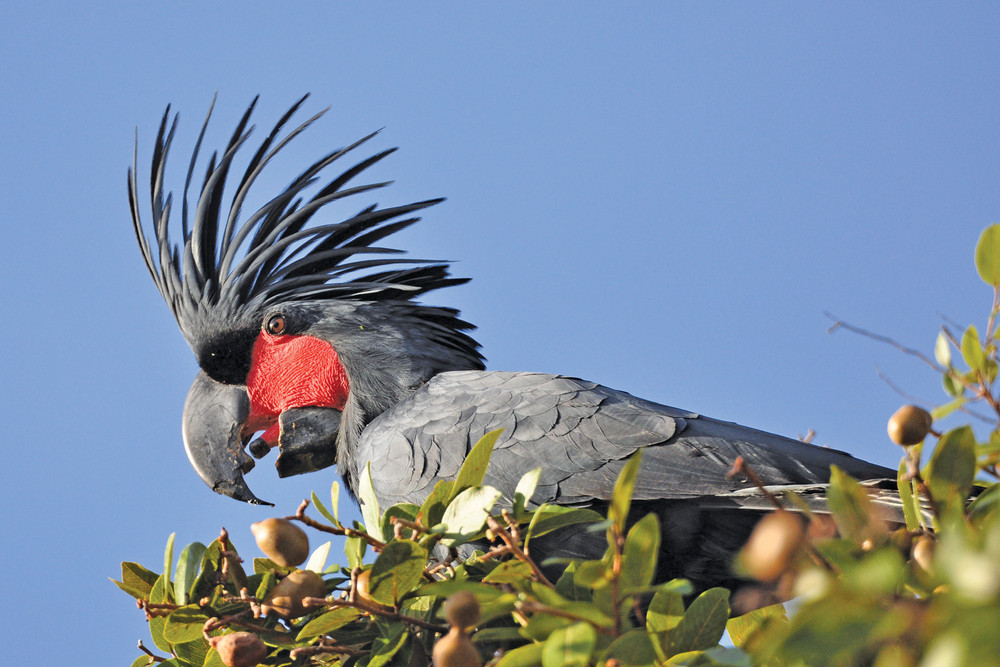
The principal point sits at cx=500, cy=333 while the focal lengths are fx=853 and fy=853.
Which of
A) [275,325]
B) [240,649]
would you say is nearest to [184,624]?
[240,649]

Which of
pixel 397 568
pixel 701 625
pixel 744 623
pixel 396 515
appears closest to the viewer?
pixel 701 625

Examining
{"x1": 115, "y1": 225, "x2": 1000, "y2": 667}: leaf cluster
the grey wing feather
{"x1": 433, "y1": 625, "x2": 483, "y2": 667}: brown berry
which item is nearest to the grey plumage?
the grey wing feather

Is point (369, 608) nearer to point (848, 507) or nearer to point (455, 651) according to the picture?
point (455, 651)

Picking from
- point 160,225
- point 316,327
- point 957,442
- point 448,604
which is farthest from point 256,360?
point 957,442

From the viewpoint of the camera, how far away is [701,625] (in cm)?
142

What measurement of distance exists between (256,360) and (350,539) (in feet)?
7.23

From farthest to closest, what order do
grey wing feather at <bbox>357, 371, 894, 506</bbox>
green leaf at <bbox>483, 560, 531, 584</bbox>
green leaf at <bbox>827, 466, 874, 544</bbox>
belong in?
grey wing feather at <bbox>357, 371, 894, 506</bbox>, green leaf at <bbox>483, 560, 531, 584</bbox>, green leaf at <bbox>827, 466, 874, 544</bbox>

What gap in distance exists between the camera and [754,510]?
8.25ft

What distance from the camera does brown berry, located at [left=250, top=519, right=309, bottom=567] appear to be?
1554 millimetres

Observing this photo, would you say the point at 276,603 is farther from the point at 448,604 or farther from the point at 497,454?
the point at 497,454

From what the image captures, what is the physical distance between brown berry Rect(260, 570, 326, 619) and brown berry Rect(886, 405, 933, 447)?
3.58ft

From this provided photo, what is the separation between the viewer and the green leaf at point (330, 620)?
1567 mm

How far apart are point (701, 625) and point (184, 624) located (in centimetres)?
108

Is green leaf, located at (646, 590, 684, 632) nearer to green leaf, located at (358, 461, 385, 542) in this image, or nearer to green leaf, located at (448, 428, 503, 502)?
green leaf, located at (448, 428, 503, 502)
